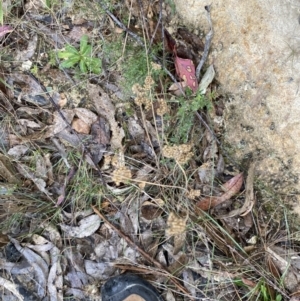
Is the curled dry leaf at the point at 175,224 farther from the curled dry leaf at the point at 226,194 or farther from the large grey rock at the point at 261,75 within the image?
the large grey rock at the point at 261,75

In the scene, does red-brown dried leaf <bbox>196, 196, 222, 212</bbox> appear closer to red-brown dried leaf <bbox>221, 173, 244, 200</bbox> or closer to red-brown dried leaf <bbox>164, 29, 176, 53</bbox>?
red-brown dried leaf <bbox>221, 173, 244, 200</bbox>

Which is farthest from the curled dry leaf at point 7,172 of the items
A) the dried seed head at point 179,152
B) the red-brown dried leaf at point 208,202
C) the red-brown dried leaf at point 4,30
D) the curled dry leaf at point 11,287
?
the red-brown dried leaf at point 208,202

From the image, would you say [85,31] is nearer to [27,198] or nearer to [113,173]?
[113,173]

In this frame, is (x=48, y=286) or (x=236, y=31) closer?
(x=236, y=31)

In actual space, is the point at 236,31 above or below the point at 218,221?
above

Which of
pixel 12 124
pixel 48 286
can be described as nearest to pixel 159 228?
pixel 48 286

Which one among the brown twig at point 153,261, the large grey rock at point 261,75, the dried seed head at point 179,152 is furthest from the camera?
the brown twig at point 153,261

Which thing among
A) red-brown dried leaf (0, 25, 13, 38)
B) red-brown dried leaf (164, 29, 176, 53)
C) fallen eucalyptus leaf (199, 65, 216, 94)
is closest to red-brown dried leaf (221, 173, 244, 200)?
fallen eucalyptus leaf (199, 65, 216, 94)

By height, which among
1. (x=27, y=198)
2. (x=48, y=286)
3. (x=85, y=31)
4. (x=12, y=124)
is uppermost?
(x=85, y=31)
